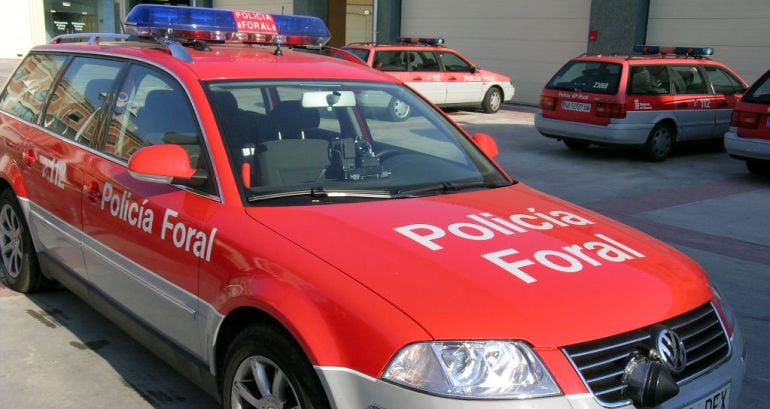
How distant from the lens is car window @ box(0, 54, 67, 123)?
4.64 meters

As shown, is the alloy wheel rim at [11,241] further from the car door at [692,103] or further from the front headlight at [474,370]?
the car door at [692,103]

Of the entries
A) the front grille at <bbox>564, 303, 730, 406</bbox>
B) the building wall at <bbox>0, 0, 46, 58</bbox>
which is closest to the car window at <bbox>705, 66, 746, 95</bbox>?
the front grille at <bbox>564, 303, 730, 406</bbox>

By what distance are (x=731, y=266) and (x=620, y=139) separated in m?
5.23

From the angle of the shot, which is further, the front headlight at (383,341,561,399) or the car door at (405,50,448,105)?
the car door at (405,50,448,105)

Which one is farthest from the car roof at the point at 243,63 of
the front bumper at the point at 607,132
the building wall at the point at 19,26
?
the building wall at the point at 19,26

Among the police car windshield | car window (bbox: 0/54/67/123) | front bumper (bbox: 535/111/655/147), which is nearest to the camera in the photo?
the police car windshield

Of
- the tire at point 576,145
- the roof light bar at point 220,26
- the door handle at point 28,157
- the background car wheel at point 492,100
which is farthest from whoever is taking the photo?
the background car wheel at point 492,100

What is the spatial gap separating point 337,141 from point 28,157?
2179 mm

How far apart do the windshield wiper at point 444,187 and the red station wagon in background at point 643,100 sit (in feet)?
26.5

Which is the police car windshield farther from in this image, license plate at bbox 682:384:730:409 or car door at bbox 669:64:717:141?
car door at bbox 669:64:717:141

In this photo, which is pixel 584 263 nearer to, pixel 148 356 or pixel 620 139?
pixel 148 356

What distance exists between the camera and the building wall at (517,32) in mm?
18172

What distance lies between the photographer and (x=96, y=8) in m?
36.1

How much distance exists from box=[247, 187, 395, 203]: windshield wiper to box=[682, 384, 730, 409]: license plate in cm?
145
